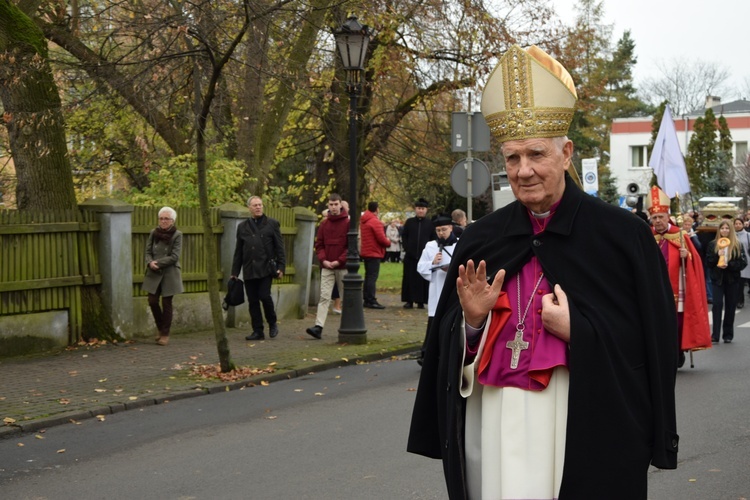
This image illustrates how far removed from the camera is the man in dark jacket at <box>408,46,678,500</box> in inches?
148

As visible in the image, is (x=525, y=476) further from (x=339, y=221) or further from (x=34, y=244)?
(x=339, y=221)

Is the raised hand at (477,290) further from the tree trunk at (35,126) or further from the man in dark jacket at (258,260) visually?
the man in dark jacket at (258,260)

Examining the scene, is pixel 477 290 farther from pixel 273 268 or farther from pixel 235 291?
pixel 273 268

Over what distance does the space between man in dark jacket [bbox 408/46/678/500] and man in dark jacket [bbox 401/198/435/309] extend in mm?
16446

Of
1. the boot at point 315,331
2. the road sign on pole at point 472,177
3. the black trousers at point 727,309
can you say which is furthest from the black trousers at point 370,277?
the black trousers at point 727,309

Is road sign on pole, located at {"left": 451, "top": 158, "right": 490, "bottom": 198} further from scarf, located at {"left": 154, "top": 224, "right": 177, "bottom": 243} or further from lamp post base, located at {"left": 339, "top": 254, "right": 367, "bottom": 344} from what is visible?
scarf, located at {"left": 154, "top": 224, "right": 177, "bottom": 243}

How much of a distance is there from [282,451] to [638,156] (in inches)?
3110

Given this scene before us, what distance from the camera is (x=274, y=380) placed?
12.7m

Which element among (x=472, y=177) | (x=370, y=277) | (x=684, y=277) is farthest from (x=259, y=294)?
(x=684, y=277)

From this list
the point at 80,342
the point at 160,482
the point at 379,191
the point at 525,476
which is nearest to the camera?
the point at 525,476

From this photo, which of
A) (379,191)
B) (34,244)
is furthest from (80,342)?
(379,191)

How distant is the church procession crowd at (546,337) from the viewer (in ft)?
12.3

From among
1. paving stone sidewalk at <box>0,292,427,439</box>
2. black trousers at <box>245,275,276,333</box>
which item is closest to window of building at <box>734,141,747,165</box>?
paving stone sidewalk at <box>0,292,427,439</box>

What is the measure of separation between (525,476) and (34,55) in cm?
1165
